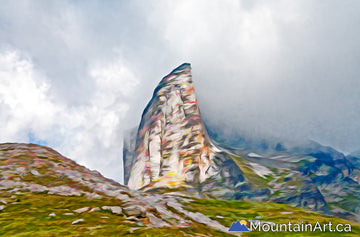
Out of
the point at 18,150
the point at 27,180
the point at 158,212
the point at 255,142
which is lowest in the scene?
the point at 158,212

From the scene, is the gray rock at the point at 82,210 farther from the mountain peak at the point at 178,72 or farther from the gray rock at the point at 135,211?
the mountain peak at the point at 178,72

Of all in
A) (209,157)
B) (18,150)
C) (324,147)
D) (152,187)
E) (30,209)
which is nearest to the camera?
(30,209)

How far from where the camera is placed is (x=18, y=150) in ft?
243

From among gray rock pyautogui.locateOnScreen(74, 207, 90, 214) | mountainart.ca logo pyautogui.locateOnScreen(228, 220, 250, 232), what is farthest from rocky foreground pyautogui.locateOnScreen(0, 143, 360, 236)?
mountainart.ca logo pyautogui.locateOnScreen(228, 220, 250, 232)

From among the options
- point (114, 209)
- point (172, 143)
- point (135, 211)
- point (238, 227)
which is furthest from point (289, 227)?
point (172, 143)

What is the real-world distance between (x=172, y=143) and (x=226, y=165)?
26.8m

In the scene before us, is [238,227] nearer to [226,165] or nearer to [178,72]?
[226,165]

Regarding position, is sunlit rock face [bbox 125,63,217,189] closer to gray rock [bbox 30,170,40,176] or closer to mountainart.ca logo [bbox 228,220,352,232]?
gray rock [bbox 30,170,40,176]

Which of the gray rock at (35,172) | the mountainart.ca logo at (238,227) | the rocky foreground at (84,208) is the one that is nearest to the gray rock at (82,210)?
the rocky foreground at (84,208)

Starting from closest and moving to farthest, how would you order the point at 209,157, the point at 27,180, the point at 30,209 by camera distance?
Answer: the point at 30,209 → the point at 27,180 → the point at 209,157

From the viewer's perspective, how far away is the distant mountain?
114750mm

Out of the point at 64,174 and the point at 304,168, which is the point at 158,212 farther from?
the point at 304,168

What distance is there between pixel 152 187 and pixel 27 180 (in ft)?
205

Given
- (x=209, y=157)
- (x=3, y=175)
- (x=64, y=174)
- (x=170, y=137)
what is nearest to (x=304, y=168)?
(x=209, y=157)
